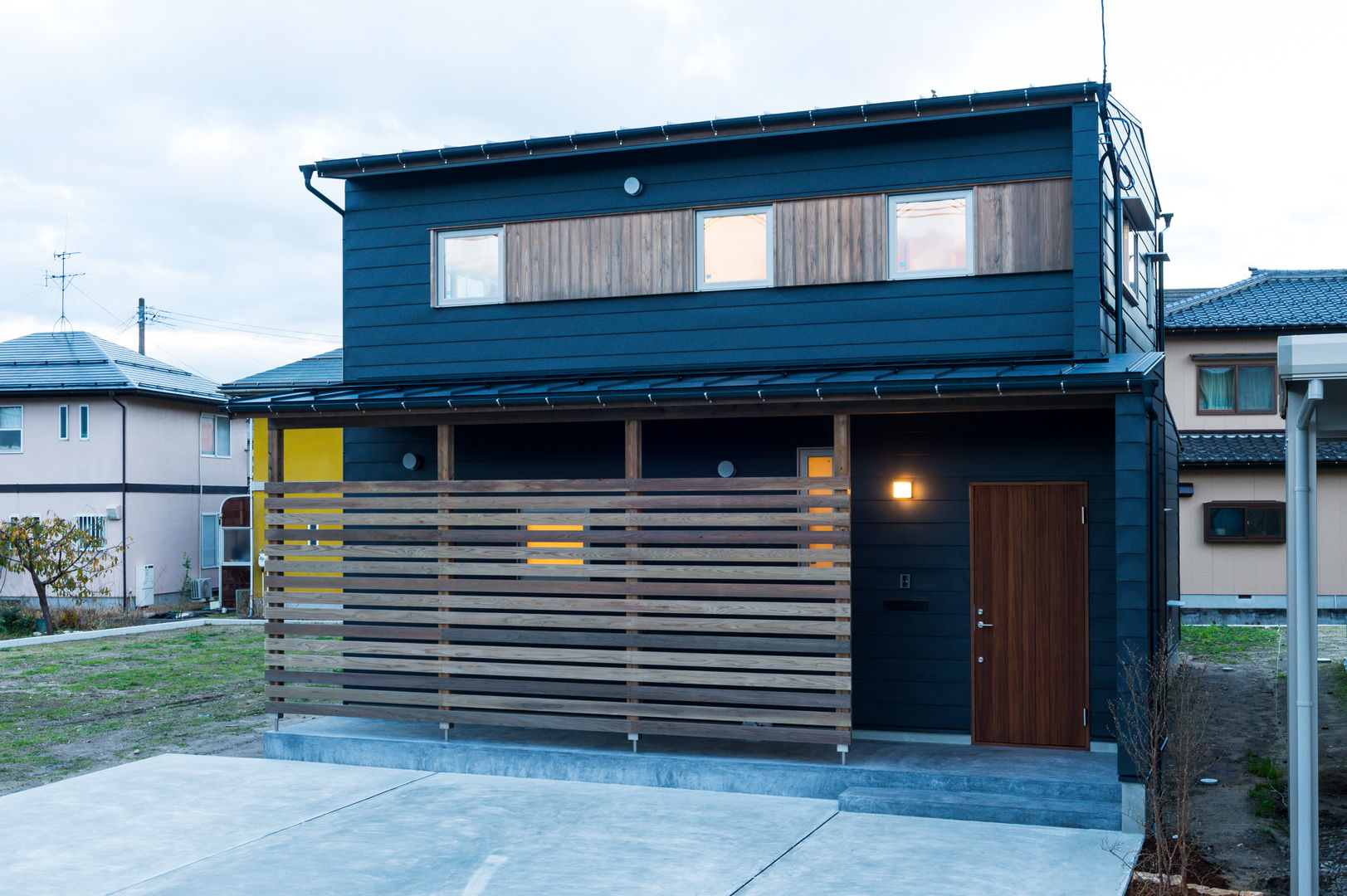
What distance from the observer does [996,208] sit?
9.06 meters

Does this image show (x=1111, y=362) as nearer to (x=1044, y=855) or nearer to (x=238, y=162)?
(x=1044, y=855)

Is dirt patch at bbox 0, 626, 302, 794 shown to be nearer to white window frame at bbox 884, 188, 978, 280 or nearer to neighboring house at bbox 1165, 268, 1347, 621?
white window frame at bbox 884, 188, 978, 280

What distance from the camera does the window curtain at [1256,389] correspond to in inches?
931

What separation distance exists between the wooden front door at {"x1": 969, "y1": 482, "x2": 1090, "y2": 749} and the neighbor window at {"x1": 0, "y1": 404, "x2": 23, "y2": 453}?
71.0ft

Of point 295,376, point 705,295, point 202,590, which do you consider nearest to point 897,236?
point 705,295

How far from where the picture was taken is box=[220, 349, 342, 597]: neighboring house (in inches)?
778

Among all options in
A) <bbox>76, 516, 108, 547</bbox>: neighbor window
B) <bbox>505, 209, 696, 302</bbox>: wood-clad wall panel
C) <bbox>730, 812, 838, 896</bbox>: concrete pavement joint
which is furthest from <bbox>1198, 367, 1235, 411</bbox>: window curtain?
<bbox>76, 516, 108, 547</bbox>: neighbor window

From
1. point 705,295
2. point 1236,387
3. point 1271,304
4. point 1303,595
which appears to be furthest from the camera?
point 1271,304

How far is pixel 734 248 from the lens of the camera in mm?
9898

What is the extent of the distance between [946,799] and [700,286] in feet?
15.4

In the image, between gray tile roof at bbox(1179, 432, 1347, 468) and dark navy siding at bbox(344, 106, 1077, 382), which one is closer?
dark navy siding at bbox(344, 106, 1077, 382)

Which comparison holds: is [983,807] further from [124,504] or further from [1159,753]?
[124,504]

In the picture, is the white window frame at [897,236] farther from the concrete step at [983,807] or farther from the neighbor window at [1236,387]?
the neighbor window at [1236,387]

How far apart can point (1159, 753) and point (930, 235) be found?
4364 millimetres
